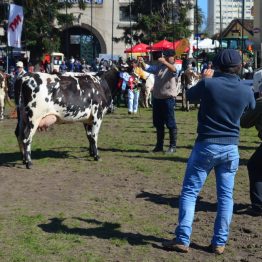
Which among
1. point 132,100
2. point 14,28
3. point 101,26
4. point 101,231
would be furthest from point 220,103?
point 101,26

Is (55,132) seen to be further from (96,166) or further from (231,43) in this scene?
(231,43)

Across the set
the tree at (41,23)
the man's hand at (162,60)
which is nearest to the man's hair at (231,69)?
the man's hand at (162,60)

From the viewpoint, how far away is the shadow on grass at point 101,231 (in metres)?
5.91

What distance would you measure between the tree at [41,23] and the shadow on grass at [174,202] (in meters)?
31.3

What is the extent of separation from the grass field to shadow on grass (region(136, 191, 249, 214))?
0.01 meters

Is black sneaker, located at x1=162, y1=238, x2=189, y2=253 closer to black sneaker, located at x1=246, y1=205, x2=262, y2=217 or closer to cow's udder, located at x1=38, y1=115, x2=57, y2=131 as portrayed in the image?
black sneaker, located at x1=246, y1=205, x2=262, y2=217

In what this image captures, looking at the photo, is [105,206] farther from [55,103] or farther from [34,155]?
[34,155]

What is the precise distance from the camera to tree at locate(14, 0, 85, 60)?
38438mm

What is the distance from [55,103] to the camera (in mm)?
9953

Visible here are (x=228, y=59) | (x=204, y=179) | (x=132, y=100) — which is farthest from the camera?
(x=132, y=100)

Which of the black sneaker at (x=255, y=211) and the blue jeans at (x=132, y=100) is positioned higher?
the blue jeans at (x=132, y=100)

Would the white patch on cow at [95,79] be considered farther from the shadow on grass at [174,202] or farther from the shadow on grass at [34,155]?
the shadow on grass at [174,202]

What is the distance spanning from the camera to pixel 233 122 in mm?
5348

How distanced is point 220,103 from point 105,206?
8.57 feet
